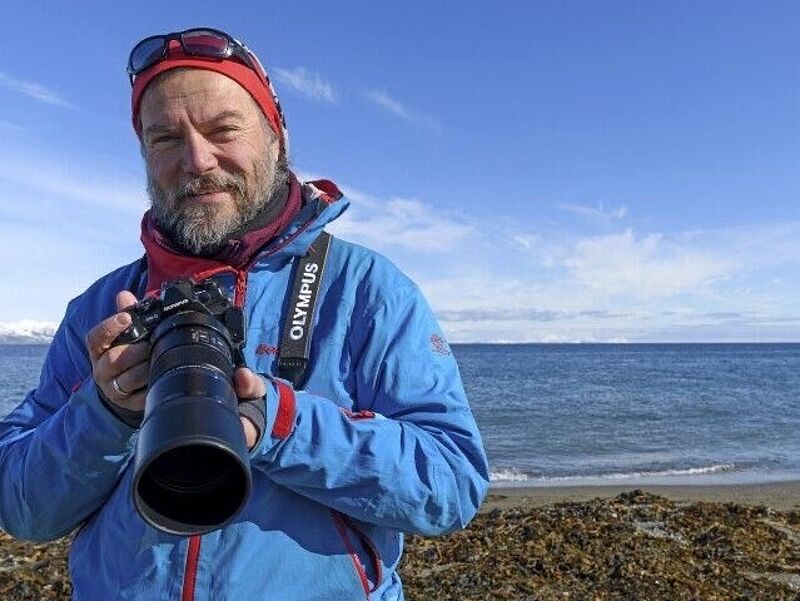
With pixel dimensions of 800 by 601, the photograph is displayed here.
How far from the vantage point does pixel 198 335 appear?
1.74 meters

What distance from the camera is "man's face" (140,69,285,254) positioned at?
7.85 ft

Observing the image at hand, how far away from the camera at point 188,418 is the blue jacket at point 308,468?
0.22 metres

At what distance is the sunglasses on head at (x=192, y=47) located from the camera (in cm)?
249

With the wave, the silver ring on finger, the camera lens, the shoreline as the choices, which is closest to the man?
the silver ring on finger

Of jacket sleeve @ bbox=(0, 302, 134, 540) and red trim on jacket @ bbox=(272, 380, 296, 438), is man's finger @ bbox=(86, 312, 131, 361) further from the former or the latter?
red trim on jacket @ bbox=(272, 380, 296, 438)

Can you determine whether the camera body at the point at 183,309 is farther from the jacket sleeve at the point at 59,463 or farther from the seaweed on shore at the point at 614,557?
the seaweed on shore at the point at 614,557

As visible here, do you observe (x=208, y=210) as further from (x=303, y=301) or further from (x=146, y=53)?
(x=146, y=53)

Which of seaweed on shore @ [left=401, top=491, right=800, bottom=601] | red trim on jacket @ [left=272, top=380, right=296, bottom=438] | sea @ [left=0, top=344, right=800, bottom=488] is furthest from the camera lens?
sea @ [left=0, top=344, right=800, bottom=488]

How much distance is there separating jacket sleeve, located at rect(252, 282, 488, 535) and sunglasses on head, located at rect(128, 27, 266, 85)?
1027 mm

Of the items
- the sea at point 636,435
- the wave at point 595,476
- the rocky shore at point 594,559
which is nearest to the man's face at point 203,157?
the rocky shore at point 594,559

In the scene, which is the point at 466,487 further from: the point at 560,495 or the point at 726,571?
the point at 560,495

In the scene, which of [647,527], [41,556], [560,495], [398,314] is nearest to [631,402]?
[560,495]

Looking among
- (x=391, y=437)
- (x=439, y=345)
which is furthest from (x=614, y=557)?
(x=391, y=437)

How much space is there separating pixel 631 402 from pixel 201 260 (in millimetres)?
35044
